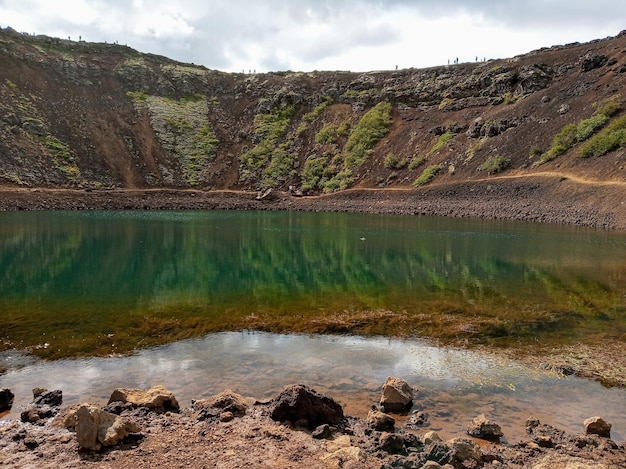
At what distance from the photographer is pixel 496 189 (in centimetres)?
5431

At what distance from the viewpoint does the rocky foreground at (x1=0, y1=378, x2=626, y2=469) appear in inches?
241

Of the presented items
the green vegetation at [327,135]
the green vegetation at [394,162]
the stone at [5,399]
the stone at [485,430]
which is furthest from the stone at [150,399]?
the green vegetation at [327,135]

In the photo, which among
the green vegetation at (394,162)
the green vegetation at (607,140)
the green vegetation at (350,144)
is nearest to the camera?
the green vegetation at (607,140)

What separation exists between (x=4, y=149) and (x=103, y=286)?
185ft

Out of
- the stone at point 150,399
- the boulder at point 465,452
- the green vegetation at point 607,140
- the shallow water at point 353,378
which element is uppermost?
the green vegetation at point 607,140

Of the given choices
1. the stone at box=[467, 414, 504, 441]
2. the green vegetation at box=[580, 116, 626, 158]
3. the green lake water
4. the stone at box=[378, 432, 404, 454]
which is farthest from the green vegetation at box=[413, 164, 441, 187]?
the stone at box=[378, 432, 404, 454]

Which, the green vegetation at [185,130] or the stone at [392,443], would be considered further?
the green vegetation at [185,130]

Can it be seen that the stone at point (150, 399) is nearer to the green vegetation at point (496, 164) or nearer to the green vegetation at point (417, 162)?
the green vegetation at point (496, 164)

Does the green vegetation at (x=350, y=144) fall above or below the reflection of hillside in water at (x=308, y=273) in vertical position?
above

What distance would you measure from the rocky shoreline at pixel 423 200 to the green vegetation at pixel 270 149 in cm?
713

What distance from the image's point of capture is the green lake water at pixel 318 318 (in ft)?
29.7

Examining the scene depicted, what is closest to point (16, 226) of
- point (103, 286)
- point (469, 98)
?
point (103, 286)

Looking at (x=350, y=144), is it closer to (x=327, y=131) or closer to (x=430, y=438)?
(x=327, y=131)

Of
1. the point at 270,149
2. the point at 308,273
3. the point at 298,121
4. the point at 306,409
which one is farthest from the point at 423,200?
the point at 306,409
